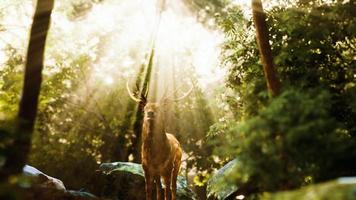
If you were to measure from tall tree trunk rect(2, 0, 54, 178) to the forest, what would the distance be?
0.7 inches

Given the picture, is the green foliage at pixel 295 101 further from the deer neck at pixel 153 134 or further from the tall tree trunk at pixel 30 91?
the tall tree trunk at pixel 30 91

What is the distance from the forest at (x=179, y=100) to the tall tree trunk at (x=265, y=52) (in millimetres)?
24

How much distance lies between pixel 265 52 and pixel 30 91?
166 inches

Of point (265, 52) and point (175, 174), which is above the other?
point (265, 52)

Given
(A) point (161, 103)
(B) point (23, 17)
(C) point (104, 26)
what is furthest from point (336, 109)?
(C) point (104, 26)

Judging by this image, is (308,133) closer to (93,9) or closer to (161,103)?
(161,103)

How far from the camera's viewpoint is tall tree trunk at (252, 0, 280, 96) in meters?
7.58

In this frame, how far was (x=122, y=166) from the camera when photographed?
15.0 metres

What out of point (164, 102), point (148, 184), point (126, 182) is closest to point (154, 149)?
point (148, 184)

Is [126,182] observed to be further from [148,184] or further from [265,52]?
[265,52]

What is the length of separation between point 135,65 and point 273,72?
54.8 feet

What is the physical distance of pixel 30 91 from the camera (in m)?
6.39

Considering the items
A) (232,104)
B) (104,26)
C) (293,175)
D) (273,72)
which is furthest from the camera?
(104,26)

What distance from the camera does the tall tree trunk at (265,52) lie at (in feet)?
24.9
